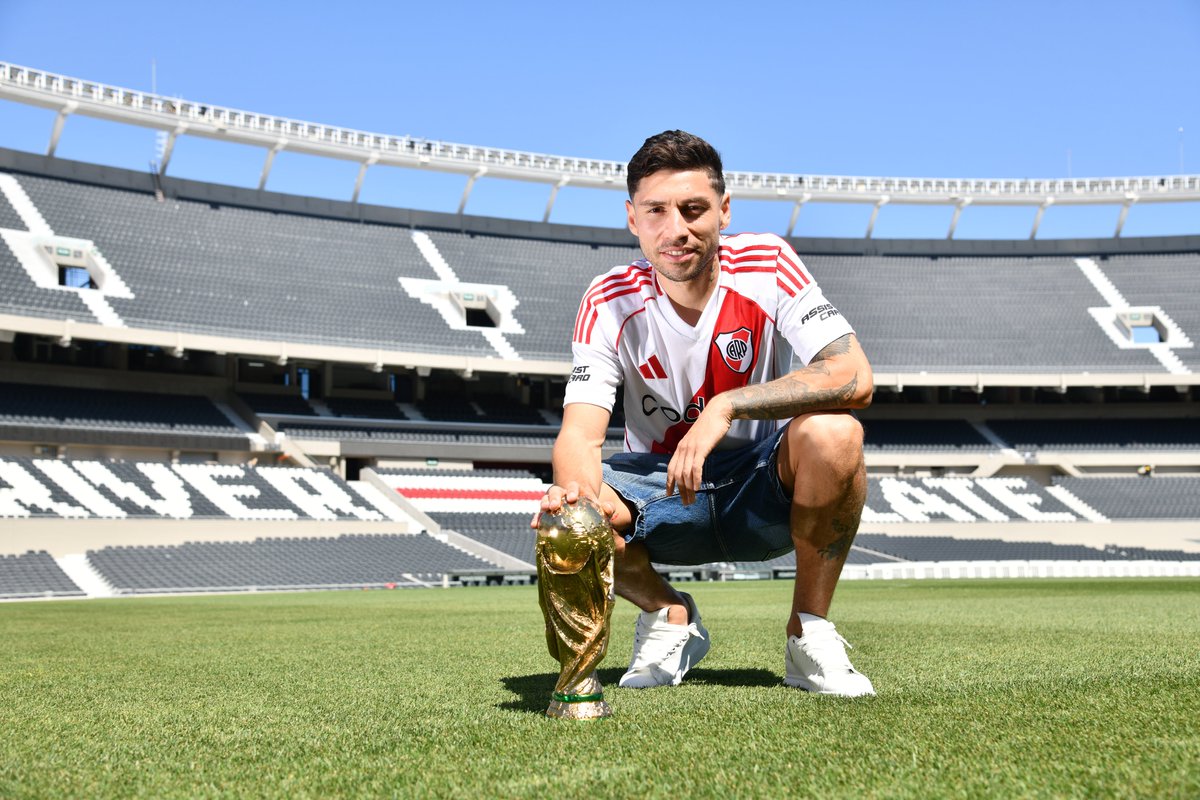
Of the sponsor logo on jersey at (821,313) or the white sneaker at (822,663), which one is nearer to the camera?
the white sneaker at (822,663)

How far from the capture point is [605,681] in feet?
13.3

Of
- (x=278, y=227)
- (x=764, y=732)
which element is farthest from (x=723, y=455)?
(x=278, y=227)

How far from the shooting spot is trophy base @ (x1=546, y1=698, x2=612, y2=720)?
290cm

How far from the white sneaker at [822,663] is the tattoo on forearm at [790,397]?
2.40 ft

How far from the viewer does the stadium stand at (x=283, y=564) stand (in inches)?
914

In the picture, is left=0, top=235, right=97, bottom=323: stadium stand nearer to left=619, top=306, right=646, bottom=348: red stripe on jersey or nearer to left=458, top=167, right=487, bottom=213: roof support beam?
left=458, top=167, right=487, bottom=213: roof support beam

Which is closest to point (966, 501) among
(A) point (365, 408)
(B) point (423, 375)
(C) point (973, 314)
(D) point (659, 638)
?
(C) point (973, 314)

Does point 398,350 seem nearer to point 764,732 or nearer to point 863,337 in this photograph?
point 863,337

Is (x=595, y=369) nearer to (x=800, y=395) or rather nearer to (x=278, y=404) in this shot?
(x=800, y=395)

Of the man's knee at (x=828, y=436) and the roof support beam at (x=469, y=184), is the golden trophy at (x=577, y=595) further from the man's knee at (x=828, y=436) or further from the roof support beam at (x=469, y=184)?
the roof support beam at (x=469, y=184)

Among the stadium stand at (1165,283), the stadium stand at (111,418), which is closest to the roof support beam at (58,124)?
the stadium stand at (111,418)

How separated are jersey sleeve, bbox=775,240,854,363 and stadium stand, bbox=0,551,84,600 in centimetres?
2126

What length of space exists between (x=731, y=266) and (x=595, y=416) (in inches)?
29.9

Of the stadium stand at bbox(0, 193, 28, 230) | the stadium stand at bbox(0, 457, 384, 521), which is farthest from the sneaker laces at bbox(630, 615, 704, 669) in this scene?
the stadium stand at bbox(0, 193, 28, 230)
